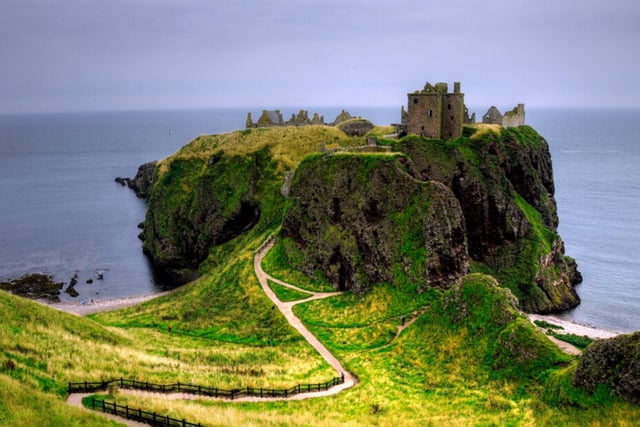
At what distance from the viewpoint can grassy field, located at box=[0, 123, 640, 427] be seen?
29750mm

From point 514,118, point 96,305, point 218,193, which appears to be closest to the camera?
point 96,305

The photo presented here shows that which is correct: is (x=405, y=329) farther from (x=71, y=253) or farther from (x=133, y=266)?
(x=71, y=253)

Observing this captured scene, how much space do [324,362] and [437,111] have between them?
4938 cm

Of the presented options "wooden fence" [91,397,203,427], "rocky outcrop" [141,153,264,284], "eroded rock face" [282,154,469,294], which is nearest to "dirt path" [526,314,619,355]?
"eroded rock face" [282,154,469,294]

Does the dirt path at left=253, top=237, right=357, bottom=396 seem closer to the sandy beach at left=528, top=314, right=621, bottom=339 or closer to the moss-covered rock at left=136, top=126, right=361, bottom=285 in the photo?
the moss-covered rock at left=136, top=126, right=361, bottom=285

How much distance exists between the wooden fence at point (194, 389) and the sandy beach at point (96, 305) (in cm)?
4693

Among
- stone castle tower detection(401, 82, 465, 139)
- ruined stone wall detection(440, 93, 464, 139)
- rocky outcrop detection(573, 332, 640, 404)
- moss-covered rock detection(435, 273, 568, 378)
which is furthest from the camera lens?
stone castle tower detection(401, 82, 465, 139)

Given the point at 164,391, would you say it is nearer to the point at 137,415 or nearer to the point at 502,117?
the point at 137,415

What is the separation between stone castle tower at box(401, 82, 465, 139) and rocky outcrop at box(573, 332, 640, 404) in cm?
5528

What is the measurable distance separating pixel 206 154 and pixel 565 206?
9050cm

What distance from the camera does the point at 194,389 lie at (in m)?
33.9

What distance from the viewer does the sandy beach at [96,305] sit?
7594 centimetres

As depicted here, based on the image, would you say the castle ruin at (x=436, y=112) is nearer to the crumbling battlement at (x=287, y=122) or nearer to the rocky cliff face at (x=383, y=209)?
the rocky cliff face at (x=383, y=209)

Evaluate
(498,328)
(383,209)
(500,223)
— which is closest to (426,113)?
(500,223)
